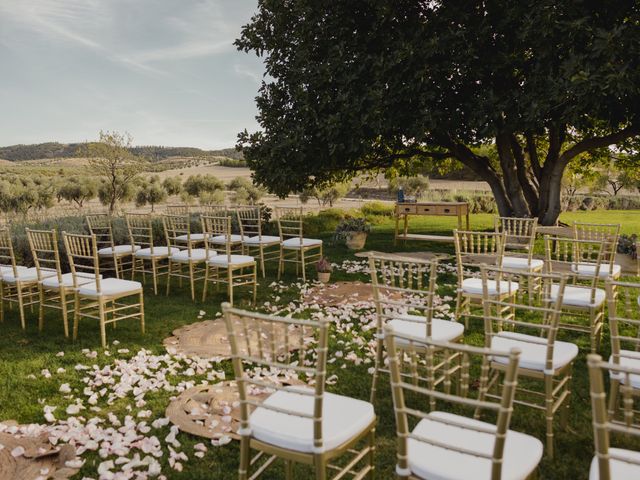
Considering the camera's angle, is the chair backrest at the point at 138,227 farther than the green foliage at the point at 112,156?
No

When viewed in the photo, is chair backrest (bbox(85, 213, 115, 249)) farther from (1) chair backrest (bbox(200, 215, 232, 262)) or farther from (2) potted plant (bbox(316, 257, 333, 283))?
(2) potted plant (bbox(316, 257, 333, 283))

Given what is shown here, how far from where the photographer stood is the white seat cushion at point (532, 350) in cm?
319

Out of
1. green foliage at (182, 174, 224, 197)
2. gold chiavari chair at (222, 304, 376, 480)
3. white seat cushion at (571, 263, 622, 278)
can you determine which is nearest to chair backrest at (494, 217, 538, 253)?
white seat cushion at (571, 263, 622, 278)

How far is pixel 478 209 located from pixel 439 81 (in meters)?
15.2

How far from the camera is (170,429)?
11.9ft

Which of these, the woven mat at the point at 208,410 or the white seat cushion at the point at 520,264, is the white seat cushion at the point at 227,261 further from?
the white seat cushion at the point at 520,264

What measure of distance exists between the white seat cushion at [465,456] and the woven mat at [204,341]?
3060mm

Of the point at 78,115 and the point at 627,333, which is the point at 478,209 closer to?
the point at 627,333

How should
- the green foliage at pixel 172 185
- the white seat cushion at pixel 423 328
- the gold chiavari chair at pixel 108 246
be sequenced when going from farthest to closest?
the green foliage at pixel 172 185 → the gold chiavari chair at pixel 108 246 → the white seat cushion at pixel 423 328

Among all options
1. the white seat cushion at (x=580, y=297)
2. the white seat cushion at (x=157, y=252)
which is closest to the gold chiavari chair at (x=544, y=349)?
the white seat cushion at (x=580, y=297)

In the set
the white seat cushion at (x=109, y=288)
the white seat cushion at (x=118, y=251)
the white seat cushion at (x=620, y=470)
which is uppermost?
the white seat cushion at (x=118, y=251)

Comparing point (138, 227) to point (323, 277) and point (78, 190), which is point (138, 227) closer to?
point (323, 277)

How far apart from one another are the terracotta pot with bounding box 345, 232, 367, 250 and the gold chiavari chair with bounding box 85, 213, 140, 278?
5210mm

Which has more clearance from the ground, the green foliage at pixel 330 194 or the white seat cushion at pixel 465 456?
the green foliage at pixel 330 194
